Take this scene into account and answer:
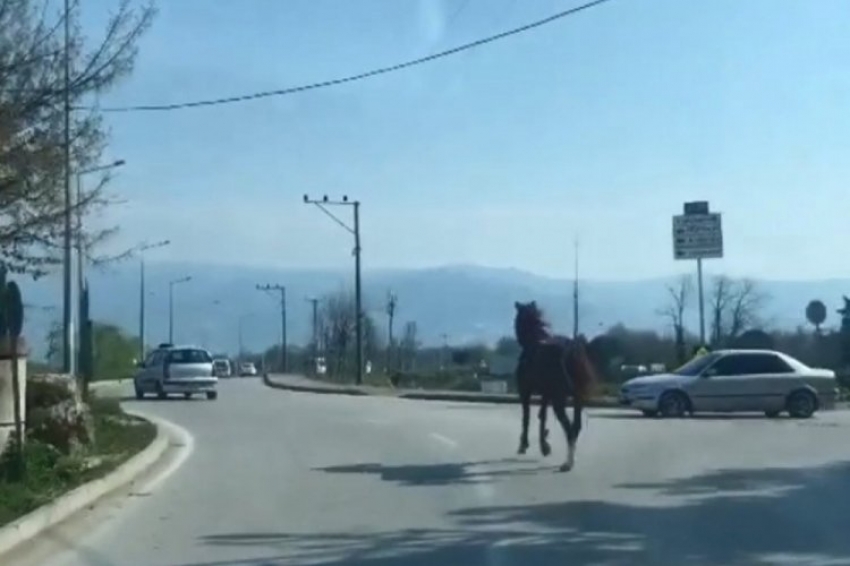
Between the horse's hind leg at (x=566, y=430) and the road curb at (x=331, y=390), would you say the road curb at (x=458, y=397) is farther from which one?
the horse's hind leg at (x=566, y=430)

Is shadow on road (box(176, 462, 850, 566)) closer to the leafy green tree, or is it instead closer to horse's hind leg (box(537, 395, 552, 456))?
horse's hind leg (box(537, 395, 552, 456))

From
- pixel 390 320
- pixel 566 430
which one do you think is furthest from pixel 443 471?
pixel 390 320

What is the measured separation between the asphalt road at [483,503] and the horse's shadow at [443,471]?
0.12 ft

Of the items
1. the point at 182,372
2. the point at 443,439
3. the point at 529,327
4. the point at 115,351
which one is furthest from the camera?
the point at 115,351

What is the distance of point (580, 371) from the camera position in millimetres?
21281

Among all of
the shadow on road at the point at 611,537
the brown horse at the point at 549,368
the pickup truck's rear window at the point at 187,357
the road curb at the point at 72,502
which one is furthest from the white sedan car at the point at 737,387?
the pickup truck's rear window at the point at 187,357

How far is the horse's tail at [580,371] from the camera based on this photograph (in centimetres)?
2125

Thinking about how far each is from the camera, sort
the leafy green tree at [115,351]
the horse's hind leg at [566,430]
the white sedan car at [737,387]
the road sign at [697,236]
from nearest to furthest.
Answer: the horse's hind leg at [566,430], the white sedan car at [737,387], the road sign at [697,236], the leafy green tree at [115,351]

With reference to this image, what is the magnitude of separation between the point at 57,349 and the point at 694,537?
140 feet

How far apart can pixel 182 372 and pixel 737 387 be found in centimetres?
1975

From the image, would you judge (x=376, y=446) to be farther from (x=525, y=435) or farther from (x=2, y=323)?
(x=2, y=323)

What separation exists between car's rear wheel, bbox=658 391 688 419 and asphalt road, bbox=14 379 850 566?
14.4 ft

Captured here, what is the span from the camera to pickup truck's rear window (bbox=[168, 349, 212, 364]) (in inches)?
1875

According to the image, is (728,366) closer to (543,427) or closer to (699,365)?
(699,365)
